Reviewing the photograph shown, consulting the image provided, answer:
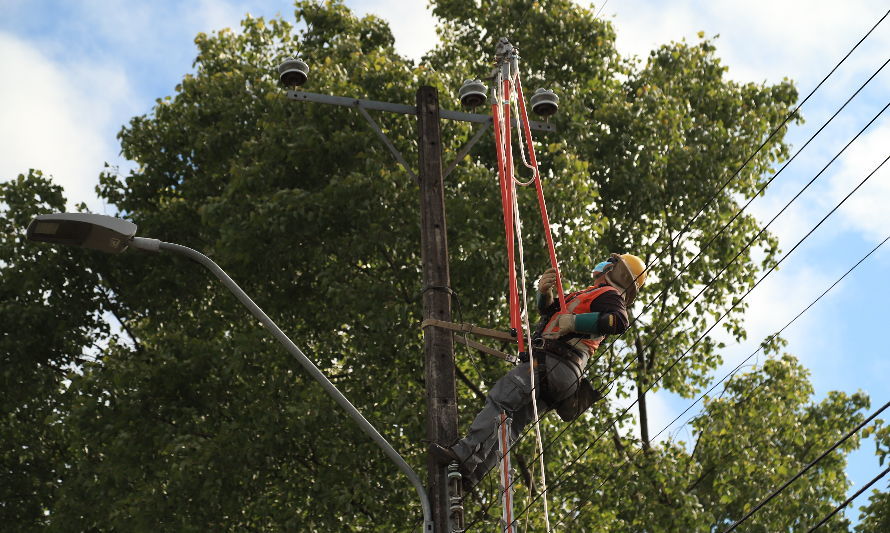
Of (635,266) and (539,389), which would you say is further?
(635,266)

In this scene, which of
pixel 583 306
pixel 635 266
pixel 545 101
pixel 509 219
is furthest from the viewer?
pixel 545 101

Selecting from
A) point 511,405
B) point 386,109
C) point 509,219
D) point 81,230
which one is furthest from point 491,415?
point 81,230

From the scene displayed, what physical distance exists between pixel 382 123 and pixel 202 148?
330cm

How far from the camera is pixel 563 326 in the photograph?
21.3 ft

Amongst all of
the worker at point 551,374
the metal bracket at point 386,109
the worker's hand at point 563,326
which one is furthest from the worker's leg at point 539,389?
the metal bracket at point 386,109

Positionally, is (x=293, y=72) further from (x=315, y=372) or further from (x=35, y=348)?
(x=35, y=348)

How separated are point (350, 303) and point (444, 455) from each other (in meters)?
6.17

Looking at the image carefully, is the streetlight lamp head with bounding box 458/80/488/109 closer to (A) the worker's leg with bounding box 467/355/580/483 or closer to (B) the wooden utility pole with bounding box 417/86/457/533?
(B) the wooden utility pole with bounding box 417/86/457/533

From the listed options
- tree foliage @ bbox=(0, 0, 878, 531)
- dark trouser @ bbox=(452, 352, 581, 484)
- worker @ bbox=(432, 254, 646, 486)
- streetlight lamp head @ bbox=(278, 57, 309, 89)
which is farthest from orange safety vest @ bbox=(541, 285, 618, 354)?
tree foliage @ bbox=(0, 0, 878, 531)

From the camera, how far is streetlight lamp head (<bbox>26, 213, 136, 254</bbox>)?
632 centimetres

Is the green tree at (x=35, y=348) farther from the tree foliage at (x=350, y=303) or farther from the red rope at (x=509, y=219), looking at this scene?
the red rope at (x=509, y=219)

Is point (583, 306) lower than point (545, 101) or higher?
lower

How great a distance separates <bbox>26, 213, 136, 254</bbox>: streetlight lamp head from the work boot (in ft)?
7.84

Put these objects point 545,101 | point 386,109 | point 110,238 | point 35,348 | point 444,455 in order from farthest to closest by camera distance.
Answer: point 35,348 < point 386,109 < point 545,101 < point 110,238 < point 444,455
